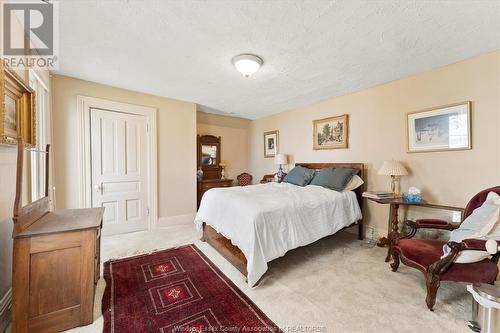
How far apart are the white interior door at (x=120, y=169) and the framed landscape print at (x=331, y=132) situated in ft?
10.6

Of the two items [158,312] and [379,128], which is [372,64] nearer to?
[379,128]

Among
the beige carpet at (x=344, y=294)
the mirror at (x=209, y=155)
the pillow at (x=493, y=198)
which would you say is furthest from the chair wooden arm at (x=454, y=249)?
the mirror at (x=209, y=155)

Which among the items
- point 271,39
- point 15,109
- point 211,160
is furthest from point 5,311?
point 211,160

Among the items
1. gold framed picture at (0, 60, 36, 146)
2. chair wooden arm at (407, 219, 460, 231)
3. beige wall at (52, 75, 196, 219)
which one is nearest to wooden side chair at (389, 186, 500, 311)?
chair wooden arm at (407, 219, 460, 231)

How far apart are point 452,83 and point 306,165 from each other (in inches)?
93.8

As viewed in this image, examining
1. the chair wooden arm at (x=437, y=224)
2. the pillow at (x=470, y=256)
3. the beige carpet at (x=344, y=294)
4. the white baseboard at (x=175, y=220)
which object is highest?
the chair wooden arm at (x=437, y=224)

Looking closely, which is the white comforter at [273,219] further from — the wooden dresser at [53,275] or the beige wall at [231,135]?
the beige wall at [231,135]

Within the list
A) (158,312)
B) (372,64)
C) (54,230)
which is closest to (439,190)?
(372,64)

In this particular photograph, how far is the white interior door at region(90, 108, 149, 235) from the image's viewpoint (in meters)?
3.28

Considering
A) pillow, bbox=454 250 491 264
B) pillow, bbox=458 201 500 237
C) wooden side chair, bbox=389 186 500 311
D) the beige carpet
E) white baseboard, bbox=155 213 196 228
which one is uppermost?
pillow, bbox=458 201 500 237

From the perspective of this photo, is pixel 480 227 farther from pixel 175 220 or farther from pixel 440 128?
pixel 175 220

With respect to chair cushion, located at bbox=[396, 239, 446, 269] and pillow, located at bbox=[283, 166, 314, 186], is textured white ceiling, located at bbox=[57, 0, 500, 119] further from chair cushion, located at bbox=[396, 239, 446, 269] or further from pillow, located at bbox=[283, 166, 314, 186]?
chair cushion, located at bbox=[396, 239, 446, 269]

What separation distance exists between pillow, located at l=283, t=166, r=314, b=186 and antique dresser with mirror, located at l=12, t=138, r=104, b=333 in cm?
298

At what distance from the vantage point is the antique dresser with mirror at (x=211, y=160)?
16.2 ft
